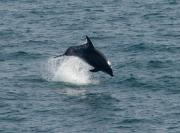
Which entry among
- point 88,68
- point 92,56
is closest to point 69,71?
point 88,68

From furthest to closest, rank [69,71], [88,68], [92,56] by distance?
1. [88,68]
2. [69,71]
3. [92,56]

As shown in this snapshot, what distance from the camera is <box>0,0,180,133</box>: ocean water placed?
47.5m

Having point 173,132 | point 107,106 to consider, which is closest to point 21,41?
point 107,106

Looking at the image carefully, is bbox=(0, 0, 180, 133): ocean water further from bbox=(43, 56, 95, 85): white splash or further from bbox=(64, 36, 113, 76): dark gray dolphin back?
bbox=(64, 36, 113, 76): dark gray dolphin back

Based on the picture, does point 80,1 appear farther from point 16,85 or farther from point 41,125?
point 41,125

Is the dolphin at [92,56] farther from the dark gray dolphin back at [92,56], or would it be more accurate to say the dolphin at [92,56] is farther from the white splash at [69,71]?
the white splash at [69,71]

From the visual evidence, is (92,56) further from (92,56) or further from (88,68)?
(88,68)

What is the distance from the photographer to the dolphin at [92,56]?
53688mm

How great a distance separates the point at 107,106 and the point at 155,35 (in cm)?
2099

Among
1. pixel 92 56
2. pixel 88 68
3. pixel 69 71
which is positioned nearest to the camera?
pixel 92 56

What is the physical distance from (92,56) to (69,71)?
4.98m

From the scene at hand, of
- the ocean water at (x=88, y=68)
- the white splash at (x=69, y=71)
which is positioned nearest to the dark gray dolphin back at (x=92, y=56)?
the white splash at (x=69, y=71)

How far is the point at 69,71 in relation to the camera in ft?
192

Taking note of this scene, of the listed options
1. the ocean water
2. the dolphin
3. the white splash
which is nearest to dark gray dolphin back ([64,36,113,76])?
the dolphin
